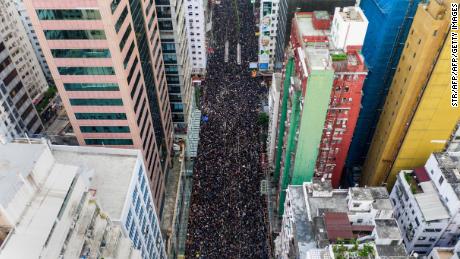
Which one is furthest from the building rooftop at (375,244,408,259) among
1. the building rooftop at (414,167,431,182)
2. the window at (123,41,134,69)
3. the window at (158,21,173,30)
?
the window at (158,21,173,30)

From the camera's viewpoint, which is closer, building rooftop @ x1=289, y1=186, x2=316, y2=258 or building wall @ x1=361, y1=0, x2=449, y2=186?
building wall @ x1=361, y1=0, x2=449, y2=186

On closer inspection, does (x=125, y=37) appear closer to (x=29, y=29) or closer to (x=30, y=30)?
(x=29, y=29)

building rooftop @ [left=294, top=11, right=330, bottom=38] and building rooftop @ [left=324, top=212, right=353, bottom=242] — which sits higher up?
building rooftop @ [left=294, top=11, right=330, bottom=38]

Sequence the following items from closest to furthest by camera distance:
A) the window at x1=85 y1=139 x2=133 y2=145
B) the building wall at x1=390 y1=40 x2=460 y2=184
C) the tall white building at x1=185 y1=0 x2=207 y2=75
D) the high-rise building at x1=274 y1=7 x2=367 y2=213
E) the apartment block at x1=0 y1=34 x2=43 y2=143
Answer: the building wall at x1=390 y1=40 x2=460 y2=184
the high-rise building at x1=274 y1=7 x2=367 y2=213
the window at x1=85 y1=139 x2=133 y2=145
the apartment block at x1=0 y1=34 x2=43 y2=143
the tall white building at x1=185 y1=0 x2=207 y2=75

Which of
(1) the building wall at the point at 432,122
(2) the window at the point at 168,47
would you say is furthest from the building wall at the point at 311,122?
(2) the window at the point at 168,47

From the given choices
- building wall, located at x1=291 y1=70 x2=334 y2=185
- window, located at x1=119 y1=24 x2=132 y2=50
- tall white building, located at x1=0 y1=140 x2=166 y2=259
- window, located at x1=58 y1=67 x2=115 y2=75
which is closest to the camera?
tall white building, located at x1=0 y1=140 x2=166 y2=259

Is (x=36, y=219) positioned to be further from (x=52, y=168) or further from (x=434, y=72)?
(x=434, y=72)

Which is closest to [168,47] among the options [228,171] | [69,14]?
[228,171]

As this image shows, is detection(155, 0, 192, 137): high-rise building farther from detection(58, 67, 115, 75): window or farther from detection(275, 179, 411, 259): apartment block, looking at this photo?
detection(275, 179, 411, 259): apartment block

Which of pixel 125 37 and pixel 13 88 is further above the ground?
pixel 125 37
